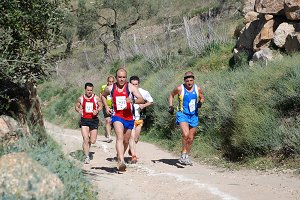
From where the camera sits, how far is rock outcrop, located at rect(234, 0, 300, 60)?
13.7m

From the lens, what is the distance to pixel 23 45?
7.39 metres

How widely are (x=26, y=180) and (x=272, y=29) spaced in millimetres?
11641

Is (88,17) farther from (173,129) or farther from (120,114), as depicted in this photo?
(120,114)

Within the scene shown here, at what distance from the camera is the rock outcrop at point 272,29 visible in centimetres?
1373

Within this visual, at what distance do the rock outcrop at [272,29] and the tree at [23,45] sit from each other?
25.1 ft

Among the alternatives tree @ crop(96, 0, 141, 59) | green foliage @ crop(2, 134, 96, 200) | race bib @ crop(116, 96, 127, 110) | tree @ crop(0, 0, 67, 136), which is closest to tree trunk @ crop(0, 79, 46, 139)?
tree @ crop(0, 0, 67, 136)

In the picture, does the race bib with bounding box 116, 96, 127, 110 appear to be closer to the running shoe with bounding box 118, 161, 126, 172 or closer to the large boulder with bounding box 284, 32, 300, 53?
the running shoe with bounding box 118, 161, 126, 172

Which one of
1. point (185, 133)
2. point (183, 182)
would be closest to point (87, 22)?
point (185, 133)

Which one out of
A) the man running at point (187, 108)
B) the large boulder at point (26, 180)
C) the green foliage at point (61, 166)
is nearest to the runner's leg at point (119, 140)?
the man running at point (187, 108)

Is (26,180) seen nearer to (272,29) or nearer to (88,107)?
(88,107)

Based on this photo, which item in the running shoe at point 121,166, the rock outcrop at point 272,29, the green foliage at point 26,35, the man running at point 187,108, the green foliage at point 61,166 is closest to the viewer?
the green foliage at point 61,166

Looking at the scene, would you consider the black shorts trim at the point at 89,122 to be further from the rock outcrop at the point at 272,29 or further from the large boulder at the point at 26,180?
the rock outcrop at the point at 272,29

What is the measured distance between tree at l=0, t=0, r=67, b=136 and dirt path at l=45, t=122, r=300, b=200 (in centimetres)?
84

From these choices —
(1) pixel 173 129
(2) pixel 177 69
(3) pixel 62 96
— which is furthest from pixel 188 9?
(1) pixel 173 129
